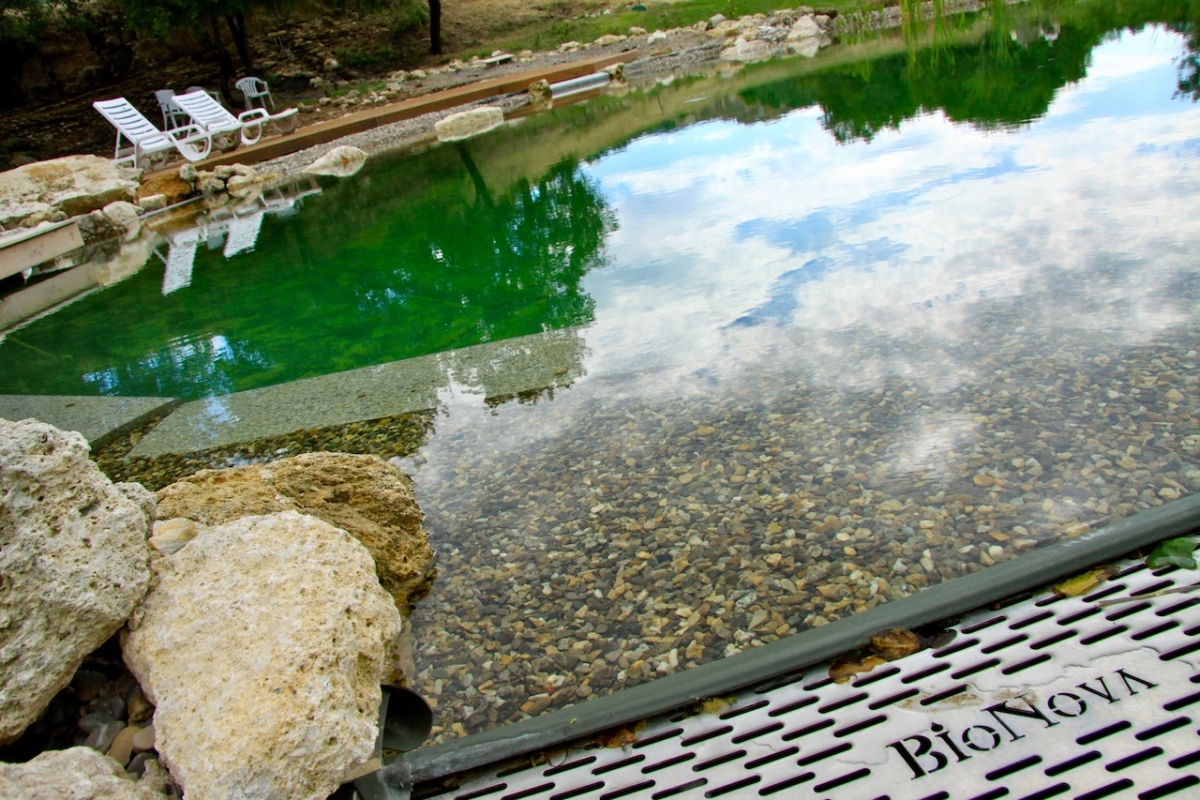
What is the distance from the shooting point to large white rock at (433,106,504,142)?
13.9 meters

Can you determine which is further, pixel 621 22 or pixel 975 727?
pixel 621 22

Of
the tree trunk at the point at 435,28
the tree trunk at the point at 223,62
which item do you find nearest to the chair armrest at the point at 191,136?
the tree trunk at the point at 223,62

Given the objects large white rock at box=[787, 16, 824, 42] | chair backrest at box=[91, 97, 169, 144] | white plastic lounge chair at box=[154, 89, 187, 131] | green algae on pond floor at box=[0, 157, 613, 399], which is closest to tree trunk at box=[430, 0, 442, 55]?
white plastic lounge chair at box=[154, 89, 187, 131]

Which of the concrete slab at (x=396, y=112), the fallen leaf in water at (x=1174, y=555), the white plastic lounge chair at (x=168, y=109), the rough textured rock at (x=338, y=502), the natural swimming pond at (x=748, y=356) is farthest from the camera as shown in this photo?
the white plastic lounge chair at (x=168, y=109)

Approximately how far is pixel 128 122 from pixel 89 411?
12613 millimetres

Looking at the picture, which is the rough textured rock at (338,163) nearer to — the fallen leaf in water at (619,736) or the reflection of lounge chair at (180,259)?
the reflection of lounge chair at (180,259)

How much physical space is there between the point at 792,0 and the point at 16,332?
23.0 metres

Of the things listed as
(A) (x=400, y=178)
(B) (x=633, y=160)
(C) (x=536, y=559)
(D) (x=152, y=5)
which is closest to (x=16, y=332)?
(A) (x=400, y=178)

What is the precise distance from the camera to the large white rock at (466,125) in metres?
13.9

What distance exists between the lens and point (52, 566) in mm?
1908

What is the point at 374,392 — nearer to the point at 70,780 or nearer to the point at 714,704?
the point at 70,780

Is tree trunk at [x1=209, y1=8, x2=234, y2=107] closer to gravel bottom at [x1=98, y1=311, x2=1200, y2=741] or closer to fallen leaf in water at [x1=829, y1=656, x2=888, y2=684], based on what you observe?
gravel bottom at [x1=98, y1=311, x2=1200, y2=741]

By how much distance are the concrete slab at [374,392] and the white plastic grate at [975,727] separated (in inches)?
91.3

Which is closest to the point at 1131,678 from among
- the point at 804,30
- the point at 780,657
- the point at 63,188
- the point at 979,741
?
the point at 979,741
